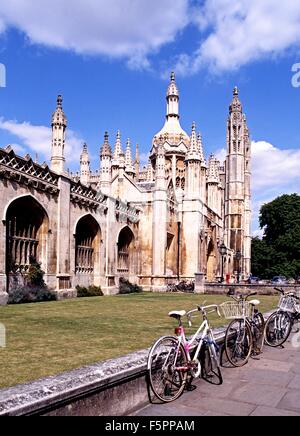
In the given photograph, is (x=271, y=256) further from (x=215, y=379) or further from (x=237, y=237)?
(x=215, y=379)

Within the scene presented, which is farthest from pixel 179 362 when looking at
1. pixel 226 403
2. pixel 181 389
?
pixel 226 403

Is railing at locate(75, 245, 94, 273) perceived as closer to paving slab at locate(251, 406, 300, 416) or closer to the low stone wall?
the low stone wall

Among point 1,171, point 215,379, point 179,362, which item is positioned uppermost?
point 1,171

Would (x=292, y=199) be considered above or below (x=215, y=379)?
above

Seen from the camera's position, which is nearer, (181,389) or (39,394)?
(39,394)

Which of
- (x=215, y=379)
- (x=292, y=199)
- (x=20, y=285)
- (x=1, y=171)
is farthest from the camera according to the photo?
(x=292, y=199)

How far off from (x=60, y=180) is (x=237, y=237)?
4000 centimetres

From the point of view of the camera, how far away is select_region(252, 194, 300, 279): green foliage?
189ft

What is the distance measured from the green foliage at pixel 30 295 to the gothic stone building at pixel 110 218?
0.39 m

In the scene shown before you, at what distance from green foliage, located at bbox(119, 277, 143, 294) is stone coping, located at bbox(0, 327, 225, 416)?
72.1 feet

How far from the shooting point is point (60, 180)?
2008cm

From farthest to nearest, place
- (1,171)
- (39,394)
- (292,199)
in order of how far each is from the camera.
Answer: (292,199) → (1,171) → (39,394)

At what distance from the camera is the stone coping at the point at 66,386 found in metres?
3.41

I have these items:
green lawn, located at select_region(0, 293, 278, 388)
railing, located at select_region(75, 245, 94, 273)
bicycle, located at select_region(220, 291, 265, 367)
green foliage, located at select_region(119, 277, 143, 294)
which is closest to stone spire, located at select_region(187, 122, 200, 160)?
green foliage, located at select_region(119, 277, 143, 294)
